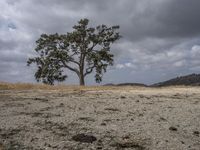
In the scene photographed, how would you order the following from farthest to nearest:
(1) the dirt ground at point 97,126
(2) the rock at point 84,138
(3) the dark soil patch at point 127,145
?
(2) the rock at point 84,138
(1) the dirt ground at point 97,126
(3) the dark soil patch at point 127,145

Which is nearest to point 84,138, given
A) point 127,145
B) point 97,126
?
point 127,145

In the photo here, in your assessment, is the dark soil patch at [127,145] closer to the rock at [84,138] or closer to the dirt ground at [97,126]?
the dirt ground at [97,126]

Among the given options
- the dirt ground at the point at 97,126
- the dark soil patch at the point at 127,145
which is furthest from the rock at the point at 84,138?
the dark soil patch at the point at 127,145

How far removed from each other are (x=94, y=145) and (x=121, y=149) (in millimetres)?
680

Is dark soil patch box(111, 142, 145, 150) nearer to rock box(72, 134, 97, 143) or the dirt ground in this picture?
the dirt ground

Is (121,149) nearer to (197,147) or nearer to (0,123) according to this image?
(197,147)

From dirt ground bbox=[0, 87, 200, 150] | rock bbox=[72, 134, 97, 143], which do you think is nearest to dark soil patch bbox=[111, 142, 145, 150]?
dirt ground bbox=[0, 87, 200, 150]

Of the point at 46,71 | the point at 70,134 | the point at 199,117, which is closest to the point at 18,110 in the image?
the point at 70,134

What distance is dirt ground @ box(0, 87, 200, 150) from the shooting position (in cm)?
1005

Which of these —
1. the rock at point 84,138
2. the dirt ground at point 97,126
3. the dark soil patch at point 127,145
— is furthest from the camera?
the rock at point 84,138

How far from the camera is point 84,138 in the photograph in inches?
412

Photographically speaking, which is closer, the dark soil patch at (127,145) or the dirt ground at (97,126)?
the dark soil patch at (127,145)

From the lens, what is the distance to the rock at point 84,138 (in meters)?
10.3

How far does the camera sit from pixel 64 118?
13141 mm
